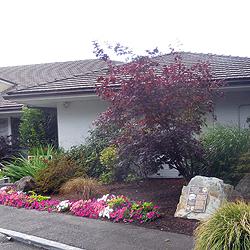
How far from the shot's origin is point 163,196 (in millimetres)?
8484

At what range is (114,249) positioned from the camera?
5.36m

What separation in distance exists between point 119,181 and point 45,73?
40.6 feet

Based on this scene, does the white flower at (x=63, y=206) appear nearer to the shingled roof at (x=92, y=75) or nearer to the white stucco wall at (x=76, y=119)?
the white stucco wall at (x=76, y=119)

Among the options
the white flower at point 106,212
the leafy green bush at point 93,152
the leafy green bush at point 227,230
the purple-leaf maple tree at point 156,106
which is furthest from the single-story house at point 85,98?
the leafy green bush at point 227,230

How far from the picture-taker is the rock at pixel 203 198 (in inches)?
259

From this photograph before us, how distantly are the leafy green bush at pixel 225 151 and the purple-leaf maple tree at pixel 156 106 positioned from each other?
1.18m

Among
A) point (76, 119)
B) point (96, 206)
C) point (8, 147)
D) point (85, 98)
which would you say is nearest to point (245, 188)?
point (96, 206)

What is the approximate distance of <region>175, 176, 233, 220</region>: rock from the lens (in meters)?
6.58

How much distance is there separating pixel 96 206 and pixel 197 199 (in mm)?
1974

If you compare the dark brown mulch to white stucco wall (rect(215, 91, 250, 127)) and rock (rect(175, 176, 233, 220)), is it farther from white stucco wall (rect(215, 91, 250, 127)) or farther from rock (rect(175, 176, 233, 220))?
white stucco wall (rect(215, 91, 250, 127))

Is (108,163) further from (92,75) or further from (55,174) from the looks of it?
(92,75)

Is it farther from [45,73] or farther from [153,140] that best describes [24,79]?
[153,140]

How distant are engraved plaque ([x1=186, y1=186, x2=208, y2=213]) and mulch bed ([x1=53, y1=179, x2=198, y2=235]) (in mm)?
Result: 251

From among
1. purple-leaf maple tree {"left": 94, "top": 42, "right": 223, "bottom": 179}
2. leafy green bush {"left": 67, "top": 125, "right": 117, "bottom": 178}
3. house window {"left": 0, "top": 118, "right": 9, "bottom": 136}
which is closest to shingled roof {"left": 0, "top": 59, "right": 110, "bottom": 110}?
house window {"left": 0, "top": 118, "right": 9, "bottom": 136}
